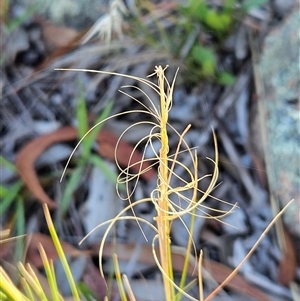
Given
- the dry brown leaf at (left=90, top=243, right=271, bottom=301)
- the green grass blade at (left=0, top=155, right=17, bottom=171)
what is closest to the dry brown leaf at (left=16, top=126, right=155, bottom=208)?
the green grass blade at (left=0, top=155, right=17, bottom=171)

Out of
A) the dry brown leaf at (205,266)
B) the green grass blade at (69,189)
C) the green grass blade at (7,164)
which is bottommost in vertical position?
the dry brown leaf at (205,266)

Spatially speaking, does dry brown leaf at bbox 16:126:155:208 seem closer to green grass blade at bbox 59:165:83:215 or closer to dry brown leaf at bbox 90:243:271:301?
green grass blade at bbox 59:165:83:215

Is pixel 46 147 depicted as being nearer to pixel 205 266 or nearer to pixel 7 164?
pixel 7 164

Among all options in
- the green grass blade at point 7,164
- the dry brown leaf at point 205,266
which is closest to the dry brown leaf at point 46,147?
the green grass blade at point 7,164

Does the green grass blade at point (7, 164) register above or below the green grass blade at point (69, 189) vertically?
above

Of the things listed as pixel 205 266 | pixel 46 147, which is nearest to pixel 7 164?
pixel 46 147

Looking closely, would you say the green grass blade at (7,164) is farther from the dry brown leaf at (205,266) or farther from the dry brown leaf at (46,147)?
the dry brown leaf at (205,266)

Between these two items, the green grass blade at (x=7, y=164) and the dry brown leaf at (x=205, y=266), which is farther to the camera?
the green grass blade at (x=7, y=164)

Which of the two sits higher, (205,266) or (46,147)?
(46,147)
